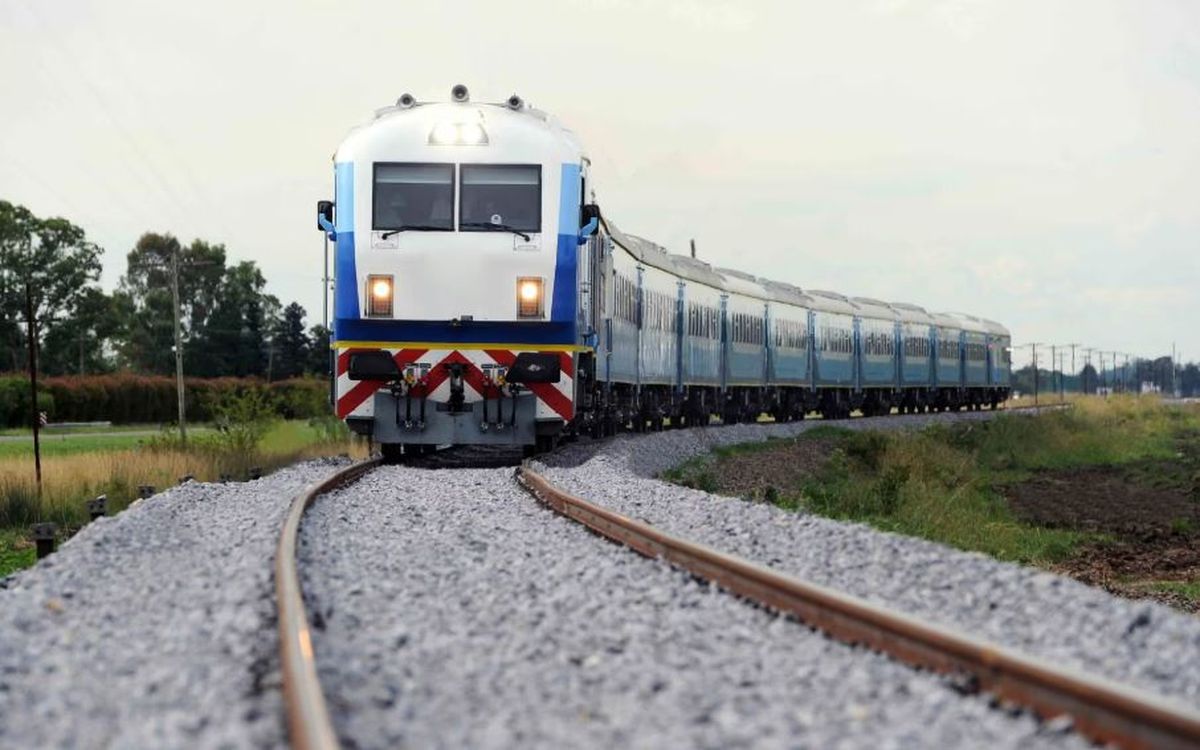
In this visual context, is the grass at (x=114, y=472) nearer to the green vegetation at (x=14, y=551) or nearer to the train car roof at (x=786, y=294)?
the green vegetation at (x=14, y=551)

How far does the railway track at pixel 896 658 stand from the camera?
4.16 metres

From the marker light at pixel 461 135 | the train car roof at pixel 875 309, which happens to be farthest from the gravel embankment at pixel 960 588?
the train car roof at pixel 875 309

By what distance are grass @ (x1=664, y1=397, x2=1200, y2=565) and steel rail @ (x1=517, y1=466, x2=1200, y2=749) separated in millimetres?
6507

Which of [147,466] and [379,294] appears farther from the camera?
[147,466]

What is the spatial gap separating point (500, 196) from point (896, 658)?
10540 millimetres

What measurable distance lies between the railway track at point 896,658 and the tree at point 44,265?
66716mm

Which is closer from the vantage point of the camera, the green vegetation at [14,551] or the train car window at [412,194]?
the green vegetation at [14,551]

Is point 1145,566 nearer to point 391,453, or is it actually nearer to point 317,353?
point 391,453

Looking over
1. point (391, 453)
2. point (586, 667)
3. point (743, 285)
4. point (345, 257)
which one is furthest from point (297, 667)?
point (743, 285)

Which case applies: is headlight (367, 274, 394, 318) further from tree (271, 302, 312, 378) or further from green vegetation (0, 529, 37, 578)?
tree (271, 302, 312, 378)

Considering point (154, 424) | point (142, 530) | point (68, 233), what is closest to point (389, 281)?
point (142, 530)

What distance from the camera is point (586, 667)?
18.4 ft

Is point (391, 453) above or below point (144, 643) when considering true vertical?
above

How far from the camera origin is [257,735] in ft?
14.6
